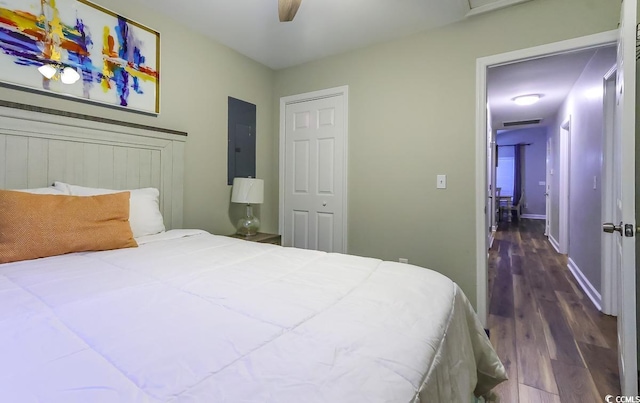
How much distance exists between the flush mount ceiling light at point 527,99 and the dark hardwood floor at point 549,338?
8.07ft

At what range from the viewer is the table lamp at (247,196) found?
9.04ft

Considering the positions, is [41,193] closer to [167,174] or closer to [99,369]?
[167,174]

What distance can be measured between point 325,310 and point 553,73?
13.9 feet

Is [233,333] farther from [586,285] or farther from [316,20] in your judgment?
[586,285]

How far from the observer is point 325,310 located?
2.89ft

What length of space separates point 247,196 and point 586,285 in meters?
3.55

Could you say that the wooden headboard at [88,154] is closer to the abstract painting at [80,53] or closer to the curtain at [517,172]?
the abstract painting at [80,53]

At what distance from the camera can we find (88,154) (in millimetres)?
1933

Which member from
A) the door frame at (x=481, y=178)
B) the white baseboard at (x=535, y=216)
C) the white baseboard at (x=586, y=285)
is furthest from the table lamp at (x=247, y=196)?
the white baseboard at (x=535, y=216)

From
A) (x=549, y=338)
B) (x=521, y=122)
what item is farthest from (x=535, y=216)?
(x=549, y=338)

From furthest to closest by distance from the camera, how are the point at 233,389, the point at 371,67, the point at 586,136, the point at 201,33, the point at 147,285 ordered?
1. the point at 586,136
2. the point at 371,67
3. the point at 201,33
4. the point at 147,285
5. the point at 233,389

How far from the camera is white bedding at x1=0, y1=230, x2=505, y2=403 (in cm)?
55

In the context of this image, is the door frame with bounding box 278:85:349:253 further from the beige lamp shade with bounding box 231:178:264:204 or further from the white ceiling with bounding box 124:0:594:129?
the beige lamp shade with bounding box 231:178:264:204

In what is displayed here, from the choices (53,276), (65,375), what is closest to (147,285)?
(53,276)
